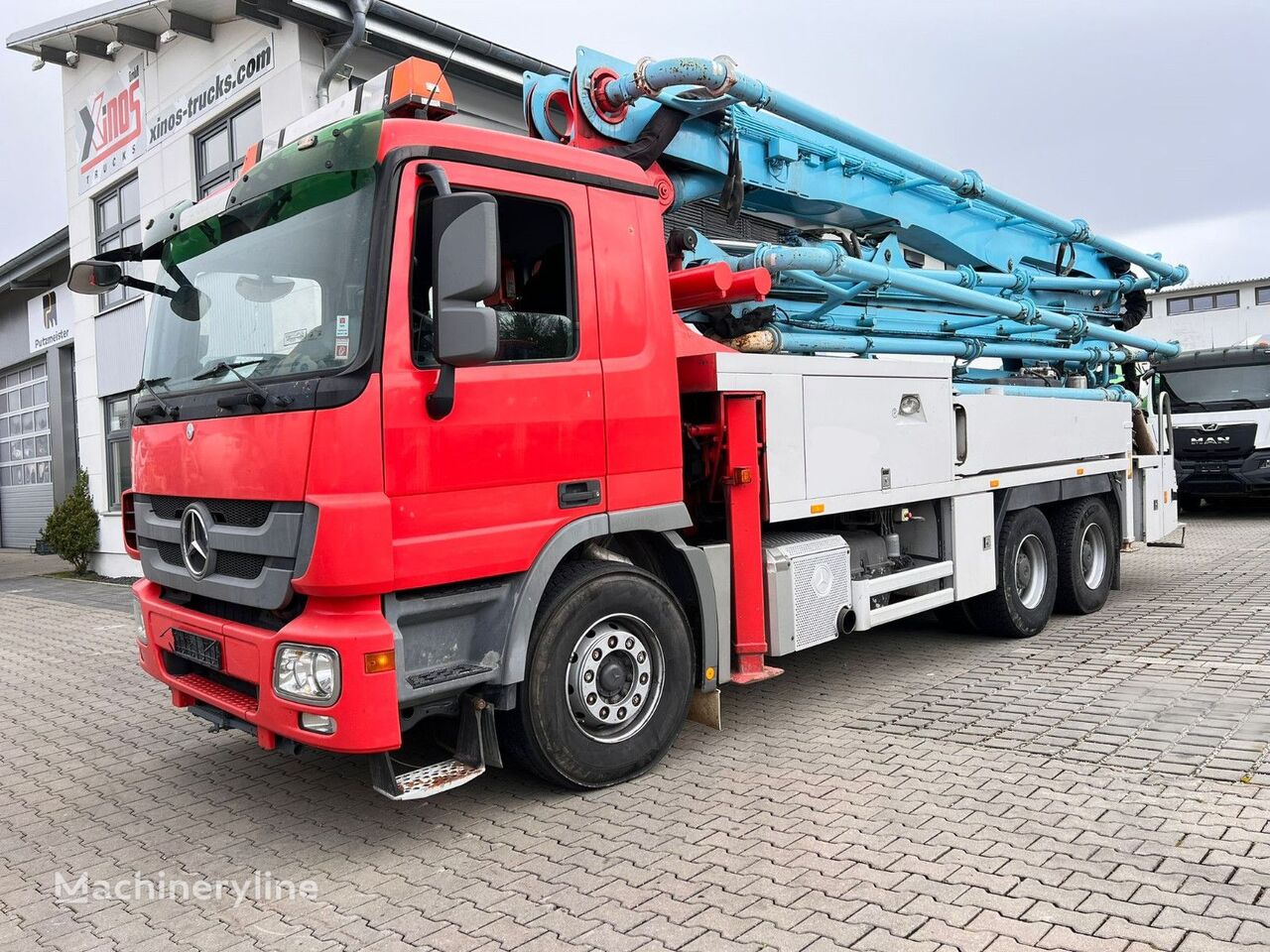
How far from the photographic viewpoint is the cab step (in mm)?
3621

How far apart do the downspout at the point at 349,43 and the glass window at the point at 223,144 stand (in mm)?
1213

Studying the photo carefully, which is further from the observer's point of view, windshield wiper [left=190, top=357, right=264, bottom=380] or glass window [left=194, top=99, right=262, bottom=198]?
glass window [left=194, top=99, right=262, bottom=198]

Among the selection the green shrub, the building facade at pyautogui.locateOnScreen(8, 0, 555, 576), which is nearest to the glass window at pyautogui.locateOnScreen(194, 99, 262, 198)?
the building facade at pyautogui.locateOnScreen(8, 0, 555, 576)

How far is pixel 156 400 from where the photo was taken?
4301 millimetres

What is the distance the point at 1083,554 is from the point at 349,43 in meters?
7.64

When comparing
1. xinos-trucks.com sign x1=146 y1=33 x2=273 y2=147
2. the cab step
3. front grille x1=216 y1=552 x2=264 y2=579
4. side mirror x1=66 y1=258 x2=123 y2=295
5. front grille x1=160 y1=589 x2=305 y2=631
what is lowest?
the cab step

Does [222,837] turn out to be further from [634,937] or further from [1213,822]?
[1213,822]

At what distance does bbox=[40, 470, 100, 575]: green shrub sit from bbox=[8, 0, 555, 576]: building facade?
0.64ft

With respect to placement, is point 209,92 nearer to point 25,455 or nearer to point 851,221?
point 851,221

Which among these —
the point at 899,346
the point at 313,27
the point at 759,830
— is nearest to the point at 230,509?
the point at 759,830

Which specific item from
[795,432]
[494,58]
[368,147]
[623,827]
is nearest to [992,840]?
[623,827]

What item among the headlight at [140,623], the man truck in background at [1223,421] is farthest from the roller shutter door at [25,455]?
the man truck in background at [1223,421]

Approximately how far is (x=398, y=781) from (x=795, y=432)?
2.57m

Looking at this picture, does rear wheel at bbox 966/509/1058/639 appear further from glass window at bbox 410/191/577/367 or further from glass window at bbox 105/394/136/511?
glass window at bbox 105/394/136/511
